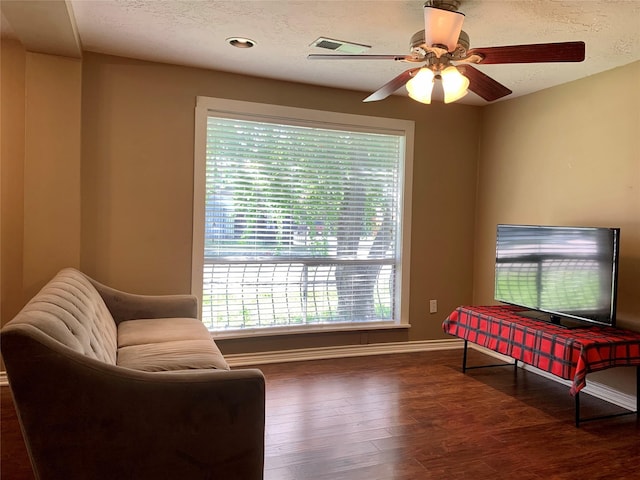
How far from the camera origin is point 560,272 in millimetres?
3352

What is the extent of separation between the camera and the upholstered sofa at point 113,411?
158 centimetres

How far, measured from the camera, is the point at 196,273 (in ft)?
12.3

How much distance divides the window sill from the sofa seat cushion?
56 cm

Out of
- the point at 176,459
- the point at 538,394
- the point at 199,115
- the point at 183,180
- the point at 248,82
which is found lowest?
the point at 538,394

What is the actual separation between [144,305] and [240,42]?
1.95 m

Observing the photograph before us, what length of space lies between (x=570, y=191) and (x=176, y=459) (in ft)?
11.3

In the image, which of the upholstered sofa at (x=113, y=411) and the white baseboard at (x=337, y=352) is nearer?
the upholstered sofa at (x=113, y=411)

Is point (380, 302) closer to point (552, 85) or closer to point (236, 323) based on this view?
point (236, 323)

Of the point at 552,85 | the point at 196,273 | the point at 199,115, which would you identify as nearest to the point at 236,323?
the point at 196,273

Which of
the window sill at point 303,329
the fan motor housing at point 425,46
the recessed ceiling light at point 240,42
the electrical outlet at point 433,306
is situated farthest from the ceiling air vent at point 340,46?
the electrical outlet at point 433,306

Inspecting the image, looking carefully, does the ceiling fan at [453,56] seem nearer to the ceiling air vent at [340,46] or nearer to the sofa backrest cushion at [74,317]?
the ceiling air vent at [340,46]

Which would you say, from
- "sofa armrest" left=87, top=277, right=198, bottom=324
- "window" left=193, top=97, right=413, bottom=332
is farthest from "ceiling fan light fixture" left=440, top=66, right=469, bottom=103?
"sofa armrest" left=87, top=277, right=198, bottom=324

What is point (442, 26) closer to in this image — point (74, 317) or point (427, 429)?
point (74, 317)

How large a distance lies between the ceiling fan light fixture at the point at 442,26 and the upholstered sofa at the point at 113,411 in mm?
1664
